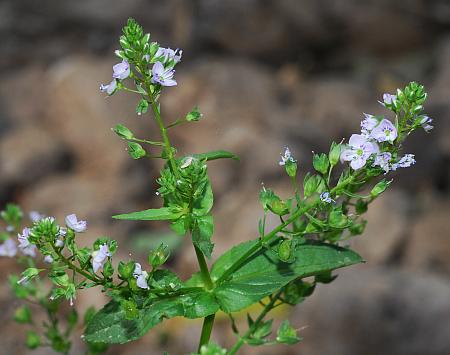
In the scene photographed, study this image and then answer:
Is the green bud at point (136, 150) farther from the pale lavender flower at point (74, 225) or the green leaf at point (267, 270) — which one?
the green leaf at point (267, 270)

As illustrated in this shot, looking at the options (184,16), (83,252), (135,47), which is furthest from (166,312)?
(184,16)

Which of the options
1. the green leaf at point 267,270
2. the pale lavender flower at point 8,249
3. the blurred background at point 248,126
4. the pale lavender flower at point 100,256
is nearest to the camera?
the pale lavender flower at point 100,256

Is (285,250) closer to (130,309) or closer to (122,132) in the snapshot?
(130,309)

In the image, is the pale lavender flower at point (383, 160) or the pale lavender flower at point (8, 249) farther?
the pale lavender flower at point (8, 249)

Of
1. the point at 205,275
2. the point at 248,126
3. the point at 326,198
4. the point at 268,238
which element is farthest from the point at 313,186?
the point at 248,126

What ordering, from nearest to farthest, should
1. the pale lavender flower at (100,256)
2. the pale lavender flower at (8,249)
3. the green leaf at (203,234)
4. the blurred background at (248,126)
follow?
the pale lavender flower at (100,256) < the green leaf at (203,234) < the pale lavender flower at (8,249) < the blurred background at (248,126)

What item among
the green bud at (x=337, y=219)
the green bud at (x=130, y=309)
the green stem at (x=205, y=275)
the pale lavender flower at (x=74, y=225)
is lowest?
the green bud at (x=130, y=309)

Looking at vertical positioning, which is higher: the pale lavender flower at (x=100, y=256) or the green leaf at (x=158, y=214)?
the green leaf at (x=158, y=214)

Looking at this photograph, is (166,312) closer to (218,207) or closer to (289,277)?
(289,277)

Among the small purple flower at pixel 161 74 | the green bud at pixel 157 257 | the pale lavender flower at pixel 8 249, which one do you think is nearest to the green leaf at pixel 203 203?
the green bud at pixel 157 257
